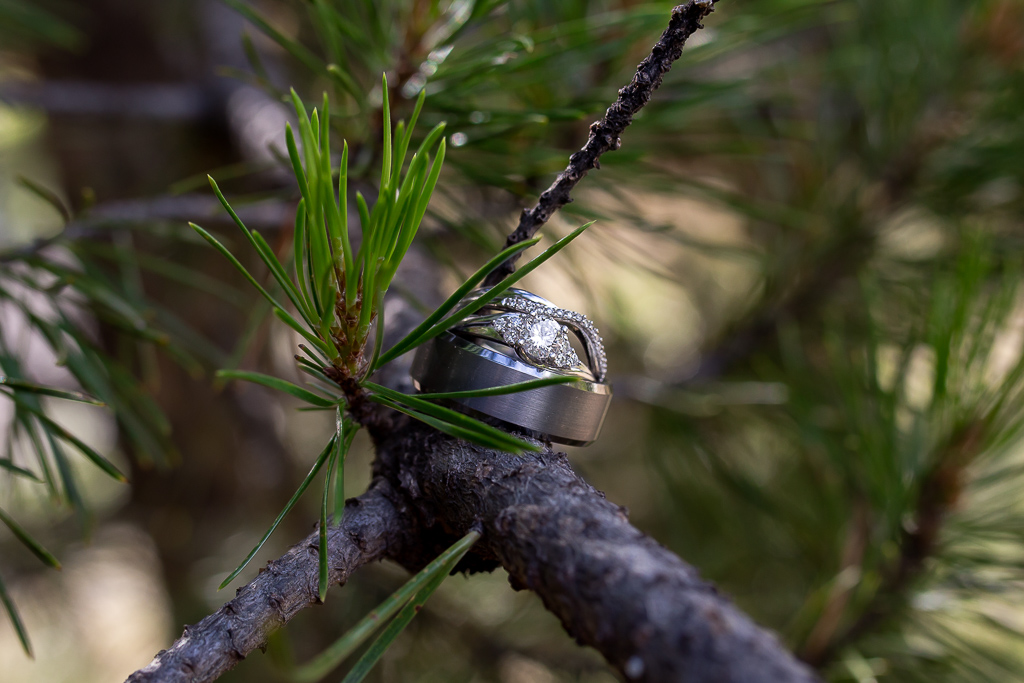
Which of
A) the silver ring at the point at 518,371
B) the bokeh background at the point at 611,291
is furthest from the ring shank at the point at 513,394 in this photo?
the bokeh background at the point at 611,291

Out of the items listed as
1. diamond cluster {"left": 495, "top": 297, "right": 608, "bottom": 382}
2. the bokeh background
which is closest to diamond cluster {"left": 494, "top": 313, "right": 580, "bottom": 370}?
diamond cluster {"left": 495, "top": 297, "right": 608, "bottom": 382}

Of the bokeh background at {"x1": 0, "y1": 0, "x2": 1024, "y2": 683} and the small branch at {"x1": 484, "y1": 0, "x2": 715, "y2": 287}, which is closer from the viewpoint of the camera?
the small branch at {"x1": 484, "y1": 0, "x2": 715, "y2": 287}

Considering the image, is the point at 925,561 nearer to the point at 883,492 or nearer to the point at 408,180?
the point at 883,492

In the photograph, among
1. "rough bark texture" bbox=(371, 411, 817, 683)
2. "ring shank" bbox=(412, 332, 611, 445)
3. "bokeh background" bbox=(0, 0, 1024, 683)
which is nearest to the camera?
"rough bark texture" bbox=(371, 411, 817, 683)

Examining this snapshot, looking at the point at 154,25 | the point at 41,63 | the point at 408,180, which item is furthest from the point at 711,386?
the point at 41,63

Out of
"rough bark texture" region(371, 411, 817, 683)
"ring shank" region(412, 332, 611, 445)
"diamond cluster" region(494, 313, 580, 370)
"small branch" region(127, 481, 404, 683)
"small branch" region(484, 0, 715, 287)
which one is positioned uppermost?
"small branch" region(484, 0, 715, 287)

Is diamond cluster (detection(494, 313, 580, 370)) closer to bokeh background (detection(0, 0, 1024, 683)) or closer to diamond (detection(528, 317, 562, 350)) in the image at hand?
diamond (detection(528, 317, 562, 350))
